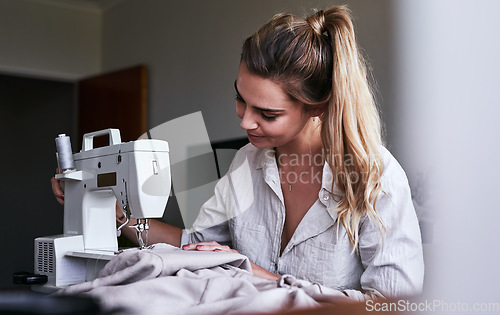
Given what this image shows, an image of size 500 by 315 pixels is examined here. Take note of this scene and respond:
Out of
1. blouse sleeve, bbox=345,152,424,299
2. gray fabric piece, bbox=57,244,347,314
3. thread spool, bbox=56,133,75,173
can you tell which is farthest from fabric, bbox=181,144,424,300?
thread spool, bbox=56,133,75,173

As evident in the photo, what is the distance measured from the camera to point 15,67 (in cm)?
497

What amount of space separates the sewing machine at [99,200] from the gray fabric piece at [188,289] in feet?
1.05

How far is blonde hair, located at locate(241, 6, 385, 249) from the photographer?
4.97 feet

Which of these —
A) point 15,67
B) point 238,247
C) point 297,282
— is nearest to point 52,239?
point 238,247

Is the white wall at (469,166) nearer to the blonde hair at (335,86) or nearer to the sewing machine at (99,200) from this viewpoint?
the blonde hair at (335,86)

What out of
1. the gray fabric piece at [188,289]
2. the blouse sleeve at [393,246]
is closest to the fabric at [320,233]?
the blouse sleeve at [393,246]

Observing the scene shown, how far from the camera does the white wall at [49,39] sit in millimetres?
4953

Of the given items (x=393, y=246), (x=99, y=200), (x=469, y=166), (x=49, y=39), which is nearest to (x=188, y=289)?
(x=393, y=246)

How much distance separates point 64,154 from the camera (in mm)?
1648

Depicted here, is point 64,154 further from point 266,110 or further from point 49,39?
point 49,39

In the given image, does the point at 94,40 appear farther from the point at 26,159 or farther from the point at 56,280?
the point at 56,280

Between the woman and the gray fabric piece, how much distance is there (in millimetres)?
281

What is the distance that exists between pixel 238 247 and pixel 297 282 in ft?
2.42

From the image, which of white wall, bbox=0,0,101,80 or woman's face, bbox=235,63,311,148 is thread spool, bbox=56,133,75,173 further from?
white wall, bbox=0,0,101,80
